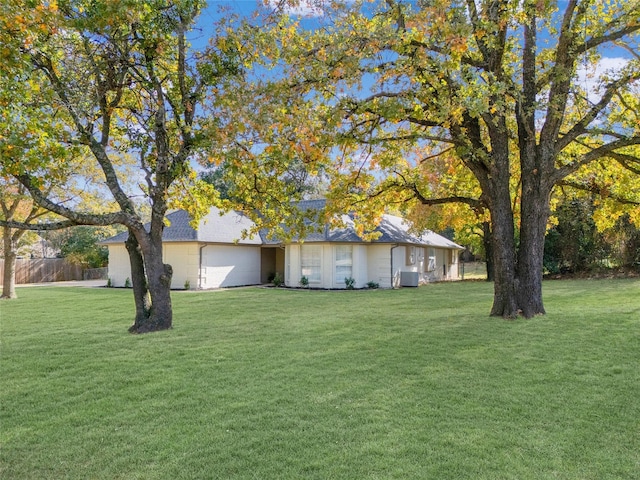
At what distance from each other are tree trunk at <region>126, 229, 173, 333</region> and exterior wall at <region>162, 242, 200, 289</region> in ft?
34.5

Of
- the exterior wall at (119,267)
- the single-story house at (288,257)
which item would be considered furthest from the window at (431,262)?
the exterior wall at (119,267)

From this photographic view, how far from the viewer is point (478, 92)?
7.44 m

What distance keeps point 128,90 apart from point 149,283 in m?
4.18

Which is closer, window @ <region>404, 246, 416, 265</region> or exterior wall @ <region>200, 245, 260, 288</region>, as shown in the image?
exterior wall @ <region>200, 245, 260, 288</region>

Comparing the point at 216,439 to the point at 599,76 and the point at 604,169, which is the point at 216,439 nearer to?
the point at 599,76

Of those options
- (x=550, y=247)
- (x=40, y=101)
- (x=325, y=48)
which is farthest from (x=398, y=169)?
(x=550, y=247)

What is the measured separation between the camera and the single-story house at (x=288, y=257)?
20031mm

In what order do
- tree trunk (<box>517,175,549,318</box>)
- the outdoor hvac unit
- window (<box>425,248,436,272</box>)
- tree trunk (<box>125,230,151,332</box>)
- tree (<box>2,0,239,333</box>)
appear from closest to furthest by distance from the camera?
1. tree (<box>2,0,239,333</box>)
2. tree trunk (<box>125,230,151,332</box>)
3. tree trunk (<box>517,175,549,318</box>)
4. the outdoor hvac unit
5. window (<box>425,248,436,272</box>)

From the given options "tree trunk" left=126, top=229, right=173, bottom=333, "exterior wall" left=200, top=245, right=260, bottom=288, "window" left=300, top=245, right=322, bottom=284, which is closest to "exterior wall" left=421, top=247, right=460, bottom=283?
"window" left=300, top=245, right=322, bottom=284

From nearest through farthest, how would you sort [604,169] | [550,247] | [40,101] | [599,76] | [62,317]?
[40,101] → [599,76] → [62,317] → [604,169] → [550,247]

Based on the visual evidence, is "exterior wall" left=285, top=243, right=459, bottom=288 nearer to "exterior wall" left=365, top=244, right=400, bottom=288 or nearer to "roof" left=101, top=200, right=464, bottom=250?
"exterior wall" left=365, top=244, right=400, bottom=288

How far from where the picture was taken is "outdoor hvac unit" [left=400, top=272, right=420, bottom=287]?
69.2 feet

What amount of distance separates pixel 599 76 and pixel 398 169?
5333 mm

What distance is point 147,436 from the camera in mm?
3869
